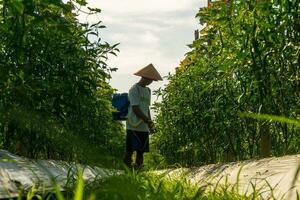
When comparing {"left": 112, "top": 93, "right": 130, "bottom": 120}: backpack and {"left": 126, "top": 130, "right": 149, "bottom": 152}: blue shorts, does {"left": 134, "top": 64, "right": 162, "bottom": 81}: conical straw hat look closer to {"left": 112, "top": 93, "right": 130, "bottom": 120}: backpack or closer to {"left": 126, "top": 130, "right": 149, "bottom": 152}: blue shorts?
{"left": 112, "top": 93, "right": 130, "bottom": 120}: backpack

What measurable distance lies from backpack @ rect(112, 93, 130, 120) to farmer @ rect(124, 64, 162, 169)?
0.51ft

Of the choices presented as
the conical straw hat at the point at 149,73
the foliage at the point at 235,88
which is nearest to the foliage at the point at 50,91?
the conical straw hat at the point at 149,73

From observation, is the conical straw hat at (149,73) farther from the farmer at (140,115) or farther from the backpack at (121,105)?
the backpack at (121,105)

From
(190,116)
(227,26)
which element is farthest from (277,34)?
(190,116)

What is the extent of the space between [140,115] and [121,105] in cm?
53

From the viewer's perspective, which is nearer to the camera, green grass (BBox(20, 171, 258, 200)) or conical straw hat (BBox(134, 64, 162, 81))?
green grass (BBox(20, 171, 258, 200))

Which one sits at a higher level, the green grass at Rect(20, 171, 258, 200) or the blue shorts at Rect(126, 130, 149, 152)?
the blue shorts at Rect(126, 130, 149, 152)

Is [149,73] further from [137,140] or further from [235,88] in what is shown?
[235,88]

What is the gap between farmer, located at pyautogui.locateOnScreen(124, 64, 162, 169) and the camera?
7.51 meters

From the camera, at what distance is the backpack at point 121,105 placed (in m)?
7.88

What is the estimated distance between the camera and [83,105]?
726cm

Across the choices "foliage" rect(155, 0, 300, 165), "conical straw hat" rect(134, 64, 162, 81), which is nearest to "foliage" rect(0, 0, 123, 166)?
"conical straw hat" rect(134, 64, 162, 81)

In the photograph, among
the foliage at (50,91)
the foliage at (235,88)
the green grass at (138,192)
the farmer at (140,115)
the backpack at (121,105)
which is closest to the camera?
the green grass at (138,192)

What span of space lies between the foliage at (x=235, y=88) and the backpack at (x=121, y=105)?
3.47 ft
